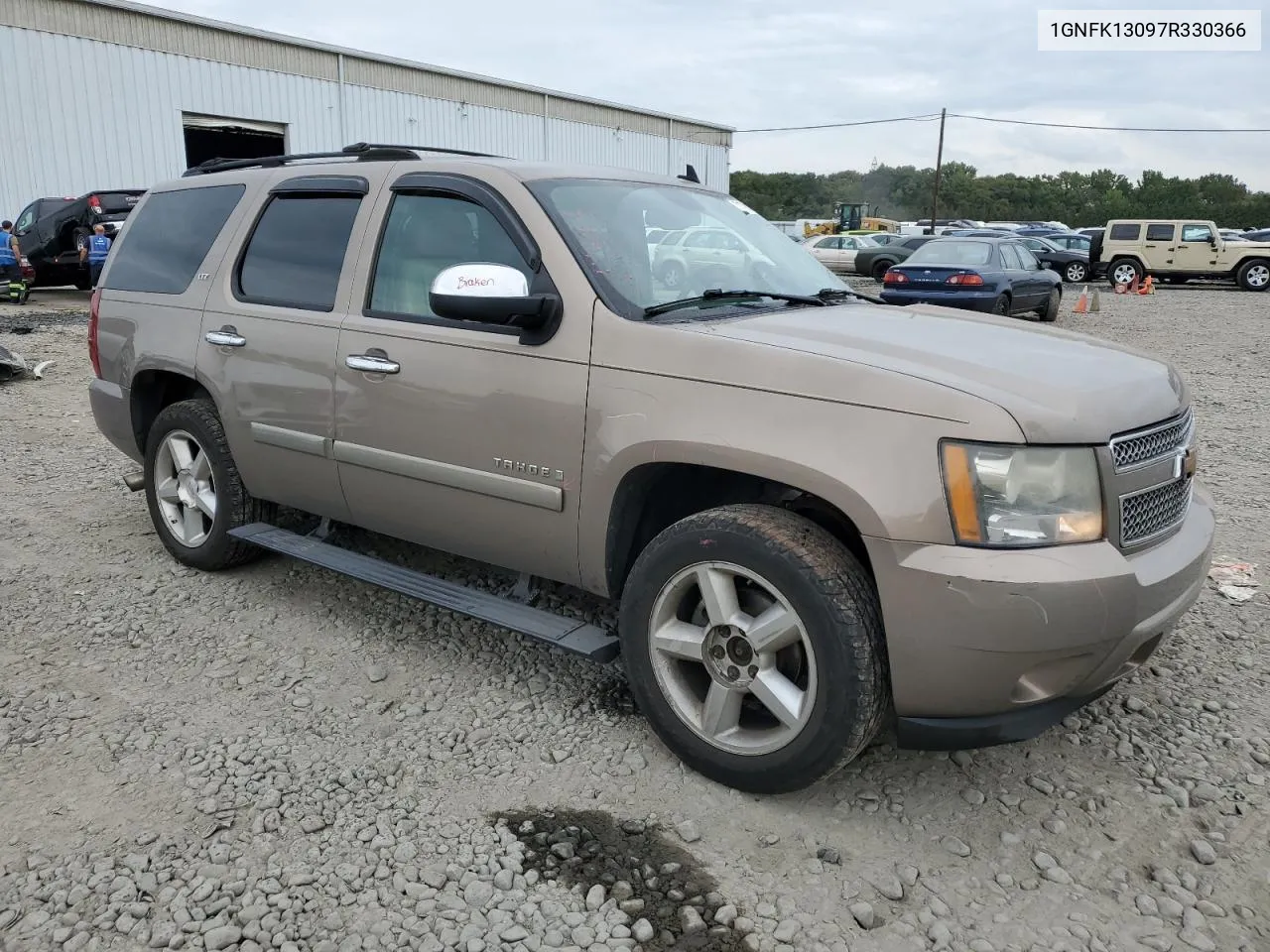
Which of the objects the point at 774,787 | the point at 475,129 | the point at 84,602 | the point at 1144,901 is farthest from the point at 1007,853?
the point at 475,129

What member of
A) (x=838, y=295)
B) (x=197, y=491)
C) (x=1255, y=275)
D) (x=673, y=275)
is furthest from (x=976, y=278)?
(x=1255, y=275)

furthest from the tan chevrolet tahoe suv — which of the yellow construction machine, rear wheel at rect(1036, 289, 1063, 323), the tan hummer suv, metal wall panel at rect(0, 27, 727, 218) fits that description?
the yellow construction machine

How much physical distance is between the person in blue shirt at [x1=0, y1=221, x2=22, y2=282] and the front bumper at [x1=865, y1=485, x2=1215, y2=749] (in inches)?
710

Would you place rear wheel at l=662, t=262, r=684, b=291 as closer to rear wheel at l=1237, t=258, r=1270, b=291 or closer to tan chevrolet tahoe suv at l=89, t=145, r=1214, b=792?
tan chevrolet tahoe suv at l=89, t=145, r=1214, b=792

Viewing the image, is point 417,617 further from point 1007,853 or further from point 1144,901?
point 1144,901

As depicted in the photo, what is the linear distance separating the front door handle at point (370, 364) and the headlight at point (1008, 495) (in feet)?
6.43

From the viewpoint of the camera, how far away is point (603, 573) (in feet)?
10.5

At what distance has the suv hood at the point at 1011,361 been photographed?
2.53 metres

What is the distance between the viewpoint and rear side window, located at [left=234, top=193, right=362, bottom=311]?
12.8ft

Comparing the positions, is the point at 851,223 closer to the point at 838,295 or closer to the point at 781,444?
the point at 838,295

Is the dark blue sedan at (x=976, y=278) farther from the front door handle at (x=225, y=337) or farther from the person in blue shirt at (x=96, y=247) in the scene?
the person in blue shirt at (x=96, y=247)

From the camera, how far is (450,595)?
11.5 ft

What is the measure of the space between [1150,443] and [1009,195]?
102m

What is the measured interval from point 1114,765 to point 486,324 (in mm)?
2436
